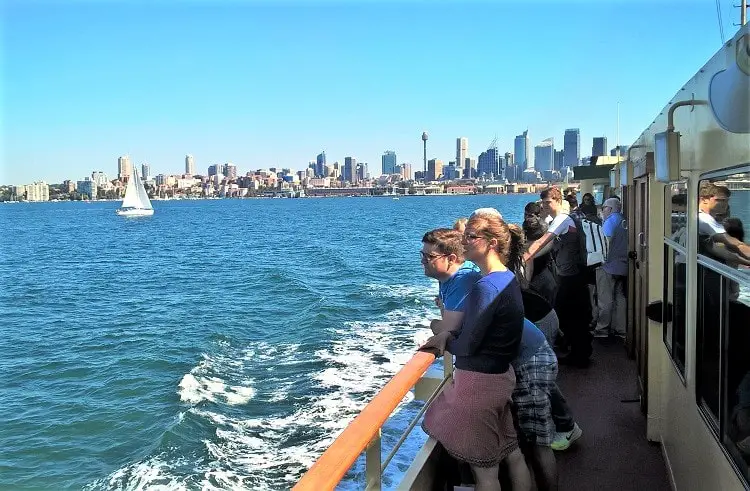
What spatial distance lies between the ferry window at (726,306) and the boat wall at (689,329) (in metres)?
0.09

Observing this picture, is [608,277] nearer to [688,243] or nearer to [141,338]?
[688,243]

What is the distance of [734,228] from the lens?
2256 millimetres

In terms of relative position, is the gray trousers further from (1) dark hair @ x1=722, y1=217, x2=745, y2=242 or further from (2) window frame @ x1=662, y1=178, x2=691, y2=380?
(1) dark hair @ x1=722, y1=217, x2=745, y2=242

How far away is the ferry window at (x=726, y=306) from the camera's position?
2.18 meters

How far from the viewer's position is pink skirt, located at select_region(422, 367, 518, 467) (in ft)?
9.74

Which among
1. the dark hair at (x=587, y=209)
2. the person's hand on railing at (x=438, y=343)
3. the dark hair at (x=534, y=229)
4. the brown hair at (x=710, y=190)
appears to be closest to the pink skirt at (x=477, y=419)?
the person's hand on railing at (x=438, y=343)

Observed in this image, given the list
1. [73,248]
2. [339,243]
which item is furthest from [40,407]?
[73,248]

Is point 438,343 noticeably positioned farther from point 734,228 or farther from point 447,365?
point 734,228

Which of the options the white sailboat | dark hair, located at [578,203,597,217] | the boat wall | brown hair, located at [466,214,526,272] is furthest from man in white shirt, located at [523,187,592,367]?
the white sailboat

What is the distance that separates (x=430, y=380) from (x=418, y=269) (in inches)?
1080

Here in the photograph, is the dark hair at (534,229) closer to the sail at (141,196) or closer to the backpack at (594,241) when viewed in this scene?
the backpack at (594,241)

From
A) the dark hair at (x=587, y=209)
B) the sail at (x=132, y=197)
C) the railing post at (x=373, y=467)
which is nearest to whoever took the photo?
the railing post at (x=373, y=467)

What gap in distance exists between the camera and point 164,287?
29.3 meters

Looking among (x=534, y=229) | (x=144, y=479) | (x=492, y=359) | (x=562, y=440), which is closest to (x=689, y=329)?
(x=492, y=359)
